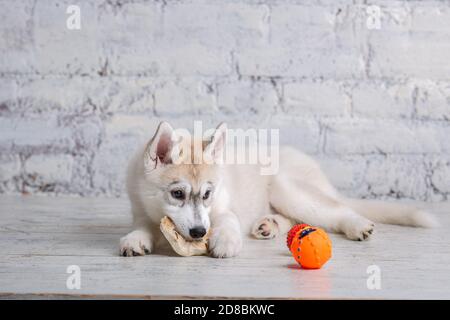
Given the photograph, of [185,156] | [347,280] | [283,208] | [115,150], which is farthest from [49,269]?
[115,150]

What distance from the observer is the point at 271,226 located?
2.59 metres

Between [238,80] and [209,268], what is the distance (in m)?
1.69

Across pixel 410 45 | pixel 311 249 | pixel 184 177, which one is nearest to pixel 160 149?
pixel 184 177

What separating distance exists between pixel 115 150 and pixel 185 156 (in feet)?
4.68

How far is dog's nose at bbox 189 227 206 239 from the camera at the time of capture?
2.03 meters

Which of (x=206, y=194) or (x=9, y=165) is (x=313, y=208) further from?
(x=9, y=165)

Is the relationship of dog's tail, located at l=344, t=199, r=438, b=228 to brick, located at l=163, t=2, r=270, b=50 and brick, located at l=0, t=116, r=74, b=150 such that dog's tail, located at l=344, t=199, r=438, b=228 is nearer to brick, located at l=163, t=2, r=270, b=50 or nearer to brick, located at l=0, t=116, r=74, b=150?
brick, located at l=163, t=2, r=270, b=50

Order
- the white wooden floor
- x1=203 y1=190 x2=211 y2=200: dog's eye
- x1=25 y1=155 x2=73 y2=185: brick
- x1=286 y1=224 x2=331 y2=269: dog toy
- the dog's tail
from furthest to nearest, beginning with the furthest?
1. x1=25 y1=155 x2=73 y2=185: brick
2. the dog's tail
3. x1=203 y1=190 x2=211 y2=200: dog's eye
4. x1=286 y1=224 x2=331 y2=269: dog toy
5. the white wooden floor

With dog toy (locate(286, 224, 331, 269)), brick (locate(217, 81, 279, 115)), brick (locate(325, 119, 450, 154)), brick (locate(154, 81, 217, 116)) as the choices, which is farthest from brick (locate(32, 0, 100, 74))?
dog toy (locate(286, 224, 331, 269))

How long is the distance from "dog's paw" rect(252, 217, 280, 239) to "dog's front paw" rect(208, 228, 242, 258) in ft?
1.35

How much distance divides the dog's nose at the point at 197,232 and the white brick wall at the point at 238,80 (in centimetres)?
150

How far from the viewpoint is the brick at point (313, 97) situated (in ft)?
11.2

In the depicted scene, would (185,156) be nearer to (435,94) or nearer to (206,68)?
(206,68)

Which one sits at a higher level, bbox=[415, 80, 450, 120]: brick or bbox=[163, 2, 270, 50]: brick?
bbox=[163, 2, 270, 50]: brick
